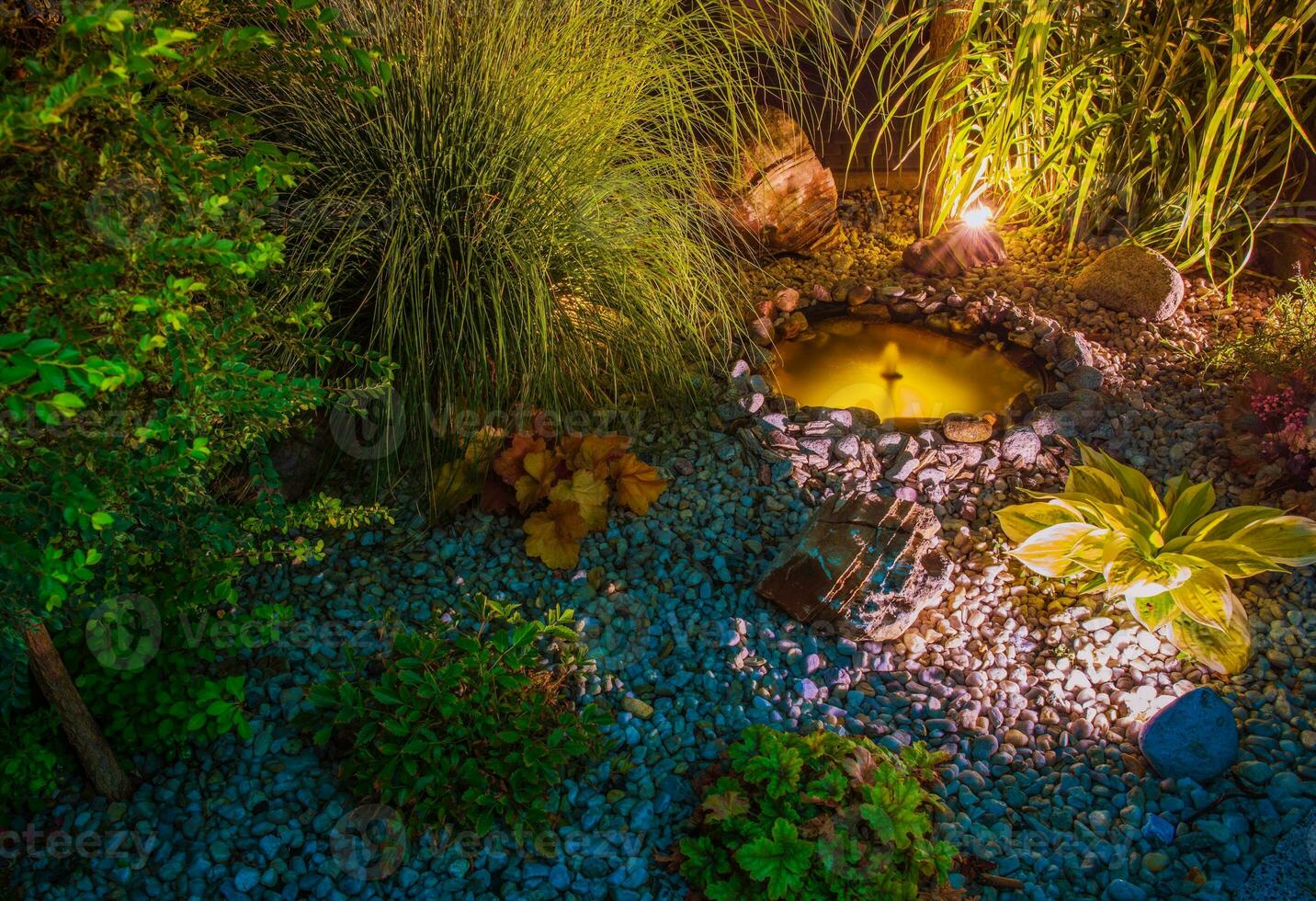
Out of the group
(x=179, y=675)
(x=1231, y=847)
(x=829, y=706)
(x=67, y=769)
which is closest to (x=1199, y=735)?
(x=1231, y=847)

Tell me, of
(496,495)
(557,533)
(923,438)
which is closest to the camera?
(557,533)

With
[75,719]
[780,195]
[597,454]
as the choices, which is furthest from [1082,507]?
[75,719]

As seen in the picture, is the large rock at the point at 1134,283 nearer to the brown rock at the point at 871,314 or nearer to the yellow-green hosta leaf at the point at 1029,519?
the brown rock at the point at 871,314

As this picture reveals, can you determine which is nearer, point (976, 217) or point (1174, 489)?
point (1174, 489)

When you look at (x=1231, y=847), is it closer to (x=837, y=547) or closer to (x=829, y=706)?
(x=829, y=706)

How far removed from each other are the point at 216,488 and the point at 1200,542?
2363 millimetres

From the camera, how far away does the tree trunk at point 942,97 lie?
326 centimetres

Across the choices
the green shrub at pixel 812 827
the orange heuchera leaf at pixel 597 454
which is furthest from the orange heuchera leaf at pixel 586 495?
the green shrub at pixel 812 827

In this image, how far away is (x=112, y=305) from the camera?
115 cm

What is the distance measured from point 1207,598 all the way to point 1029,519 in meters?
0.42

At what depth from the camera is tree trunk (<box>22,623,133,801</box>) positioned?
150 cm

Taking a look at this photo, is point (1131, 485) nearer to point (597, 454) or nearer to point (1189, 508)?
point (1189, 508)
